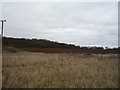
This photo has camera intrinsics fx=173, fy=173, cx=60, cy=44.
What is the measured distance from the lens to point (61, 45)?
49.6 meters

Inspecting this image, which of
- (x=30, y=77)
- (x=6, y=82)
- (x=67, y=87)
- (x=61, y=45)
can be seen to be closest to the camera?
(x=67, y=87)

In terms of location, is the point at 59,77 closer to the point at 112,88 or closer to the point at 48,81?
the point at 48,81

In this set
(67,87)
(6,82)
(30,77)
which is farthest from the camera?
(30,77)

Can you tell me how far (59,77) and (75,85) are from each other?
113cm

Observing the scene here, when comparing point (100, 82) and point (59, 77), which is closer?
point (100, 82)

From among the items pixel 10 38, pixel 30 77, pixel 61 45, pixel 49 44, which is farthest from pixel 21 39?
pixel 30 77

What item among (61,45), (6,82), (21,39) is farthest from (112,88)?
(21,39)

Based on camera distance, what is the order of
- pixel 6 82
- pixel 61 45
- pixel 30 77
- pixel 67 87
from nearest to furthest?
pixel 67 87 < pixel 6 82 < pixel 30 77 < pixel 61 45

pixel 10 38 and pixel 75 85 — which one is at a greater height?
pixel 10 38

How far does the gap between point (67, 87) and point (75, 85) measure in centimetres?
32

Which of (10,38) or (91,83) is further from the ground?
(10,38)

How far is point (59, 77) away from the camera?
6.42 metres

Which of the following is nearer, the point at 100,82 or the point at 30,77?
the point at 100,82

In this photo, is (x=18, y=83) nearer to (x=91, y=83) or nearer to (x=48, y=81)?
(x=48, y=81)
